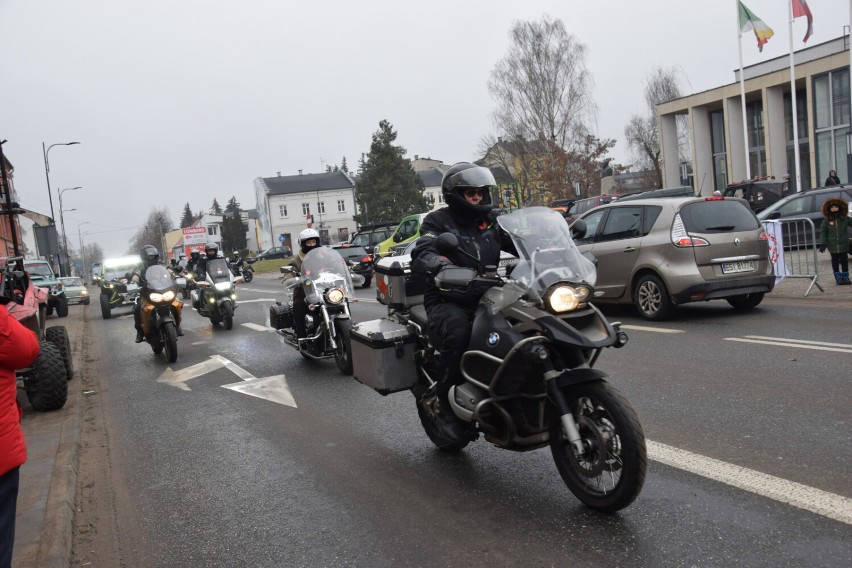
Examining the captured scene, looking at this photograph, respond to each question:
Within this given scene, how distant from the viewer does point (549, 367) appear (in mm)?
3822

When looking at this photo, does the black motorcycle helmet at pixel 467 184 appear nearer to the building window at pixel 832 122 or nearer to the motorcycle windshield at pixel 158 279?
the motorcycle windshield at pixel 158 279

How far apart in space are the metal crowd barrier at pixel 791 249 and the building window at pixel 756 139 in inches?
1044

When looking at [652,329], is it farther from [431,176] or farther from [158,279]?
[431,176]

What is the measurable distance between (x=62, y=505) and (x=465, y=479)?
2458 mm

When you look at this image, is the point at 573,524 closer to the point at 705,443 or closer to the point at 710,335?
the point at 705,443

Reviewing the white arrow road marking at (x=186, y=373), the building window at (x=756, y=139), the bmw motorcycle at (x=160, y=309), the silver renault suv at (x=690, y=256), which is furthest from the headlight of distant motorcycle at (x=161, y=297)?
the building window at (x=756, y=139)

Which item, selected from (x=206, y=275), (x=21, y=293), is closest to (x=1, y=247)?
(x=206, y=275)

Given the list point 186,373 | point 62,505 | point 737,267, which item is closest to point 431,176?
point 737,267

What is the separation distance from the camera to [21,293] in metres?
8.17

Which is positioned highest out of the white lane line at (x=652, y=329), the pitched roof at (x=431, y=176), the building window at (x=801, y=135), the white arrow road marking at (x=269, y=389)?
the pitched roof at (x=431, y=176)

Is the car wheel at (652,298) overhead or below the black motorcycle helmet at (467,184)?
below

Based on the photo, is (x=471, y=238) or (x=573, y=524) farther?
(x=471, y=238)

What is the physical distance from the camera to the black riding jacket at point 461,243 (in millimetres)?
4375

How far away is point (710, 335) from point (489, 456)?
4.83 m
